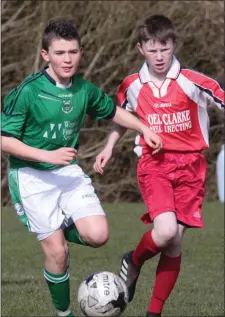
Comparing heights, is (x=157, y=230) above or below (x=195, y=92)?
below

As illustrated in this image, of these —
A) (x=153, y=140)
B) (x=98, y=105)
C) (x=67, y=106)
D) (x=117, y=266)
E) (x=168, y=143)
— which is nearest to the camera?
(x=67, y=106)

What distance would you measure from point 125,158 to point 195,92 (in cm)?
1145

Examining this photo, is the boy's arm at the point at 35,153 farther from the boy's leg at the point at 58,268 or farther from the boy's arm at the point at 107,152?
the boy's arm at the point at 107,152

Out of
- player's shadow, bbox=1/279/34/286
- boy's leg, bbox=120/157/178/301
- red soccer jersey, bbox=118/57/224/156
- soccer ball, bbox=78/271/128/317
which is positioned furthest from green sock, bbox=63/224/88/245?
player's shadow, bbox=1/279/34/286

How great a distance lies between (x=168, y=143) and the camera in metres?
6.61

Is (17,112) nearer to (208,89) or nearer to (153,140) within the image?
(153,140)

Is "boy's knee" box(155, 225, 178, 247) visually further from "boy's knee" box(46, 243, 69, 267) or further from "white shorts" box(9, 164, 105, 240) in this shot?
"boy's knee" box(46, 243, 69, 267)

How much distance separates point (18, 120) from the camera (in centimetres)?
602

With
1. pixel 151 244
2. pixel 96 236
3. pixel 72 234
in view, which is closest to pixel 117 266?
pixel 151 244

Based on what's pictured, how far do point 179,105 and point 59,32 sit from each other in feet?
3.19

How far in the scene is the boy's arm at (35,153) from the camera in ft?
18.8

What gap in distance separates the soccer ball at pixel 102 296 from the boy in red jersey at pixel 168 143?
63 centimetres

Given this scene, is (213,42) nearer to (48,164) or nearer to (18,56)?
(18,56)

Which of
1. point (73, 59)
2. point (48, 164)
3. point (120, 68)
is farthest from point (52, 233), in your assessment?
point (120, 68)
